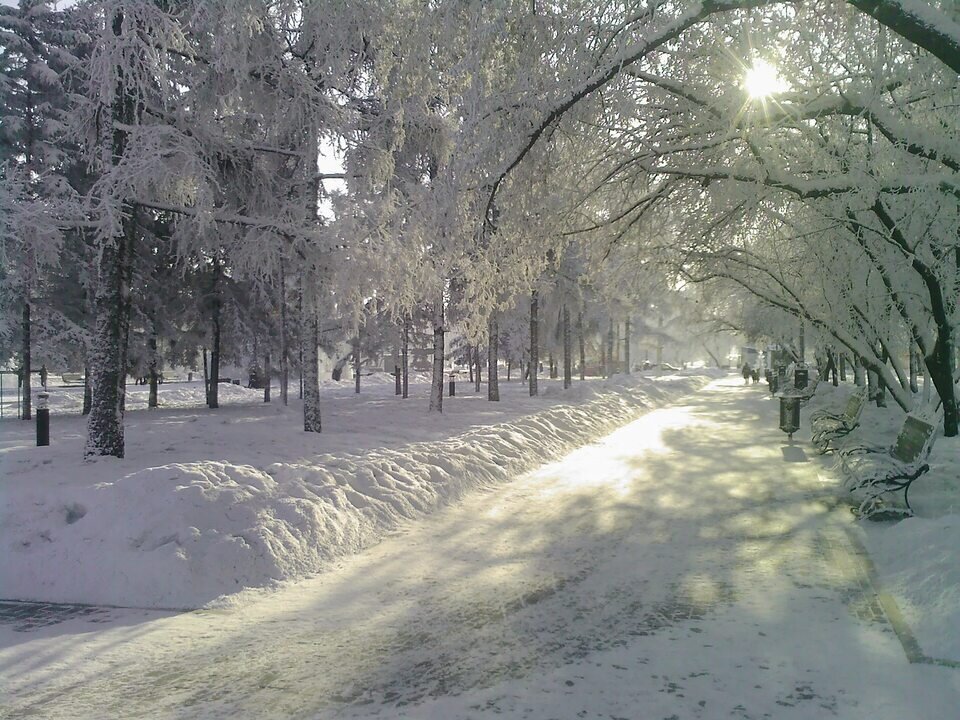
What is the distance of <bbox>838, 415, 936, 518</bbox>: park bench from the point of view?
7359 mm

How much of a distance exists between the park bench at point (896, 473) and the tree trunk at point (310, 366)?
9.21 m

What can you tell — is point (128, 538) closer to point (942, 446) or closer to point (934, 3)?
point (934, 3)

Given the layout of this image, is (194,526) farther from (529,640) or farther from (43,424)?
(43,424)

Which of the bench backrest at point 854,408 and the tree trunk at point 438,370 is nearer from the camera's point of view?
the bench backrest at point 854,408

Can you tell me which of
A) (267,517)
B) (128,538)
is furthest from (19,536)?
(267,517)

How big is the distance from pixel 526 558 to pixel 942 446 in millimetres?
7100

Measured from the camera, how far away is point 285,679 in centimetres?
402

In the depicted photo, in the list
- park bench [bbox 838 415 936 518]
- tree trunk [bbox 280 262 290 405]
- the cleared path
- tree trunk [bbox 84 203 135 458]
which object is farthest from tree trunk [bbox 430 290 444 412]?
park bench [bbox 838 415 936 518]

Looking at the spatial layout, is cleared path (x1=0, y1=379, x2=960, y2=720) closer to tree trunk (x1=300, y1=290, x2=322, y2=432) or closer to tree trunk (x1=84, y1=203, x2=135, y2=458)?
tree trunk (x1=84, y1=203, x2=135, y2=458)

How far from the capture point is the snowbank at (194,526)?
226 inches

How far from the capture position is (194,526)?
6285 mm

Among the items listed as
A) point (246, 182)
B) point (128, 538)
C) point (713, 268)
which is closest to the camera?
point (128, 538)

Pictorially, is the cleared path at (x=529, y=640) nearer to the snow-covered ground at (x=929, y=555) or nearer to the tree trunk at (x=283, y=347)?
the snow-covered ground at (x=929, y=555)

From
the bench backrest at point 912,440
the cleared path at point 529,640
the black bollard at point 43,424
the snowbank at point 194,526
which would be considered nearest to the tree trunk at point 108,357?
the snowbank at point 194,526
